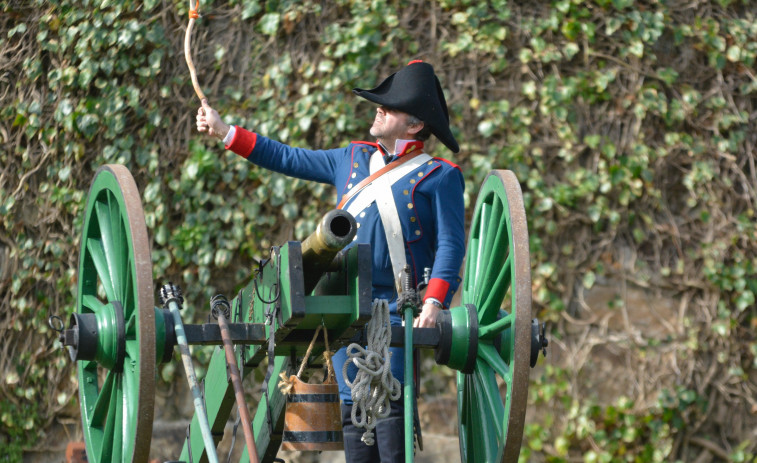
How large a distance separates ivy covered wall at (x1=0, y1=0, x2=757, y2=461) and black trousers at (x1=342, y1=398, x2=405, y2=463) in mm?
2074

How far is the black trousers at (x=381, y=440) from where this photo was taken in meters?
2.78

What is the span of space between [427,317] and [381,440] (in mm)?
359

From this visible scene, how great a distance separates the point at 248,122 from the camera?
16.2 ft

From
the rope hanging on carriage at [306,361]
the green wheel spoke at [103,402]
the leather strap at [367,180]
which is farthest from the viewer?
the leather strap at [367,180]

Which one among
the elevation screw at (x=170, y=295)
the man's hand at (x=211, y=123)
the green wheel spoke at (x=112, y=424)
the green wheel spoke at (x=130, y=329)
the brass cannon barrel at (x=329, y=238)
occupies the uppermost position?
the man's hand at (x=211, y=123)

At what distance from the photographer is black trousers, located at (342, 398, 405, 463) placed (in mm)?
2783

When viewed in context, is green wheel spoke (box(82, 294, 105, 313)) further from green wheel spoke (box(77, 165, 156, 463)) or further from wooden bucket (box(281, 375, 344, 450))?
wooden bucket (box(281, 375, 344, 450))

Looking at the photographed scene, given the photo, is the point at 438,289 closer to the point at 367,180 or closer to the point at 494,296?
the point at 494,296

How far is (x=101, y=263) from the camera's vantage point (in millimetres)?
2988

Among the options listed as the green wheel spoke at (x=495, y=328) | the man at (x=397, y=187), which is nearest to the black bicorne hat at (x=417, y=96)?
the man at (x=397, y=187)

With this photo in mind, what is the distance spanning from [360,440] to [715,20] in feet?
10.5

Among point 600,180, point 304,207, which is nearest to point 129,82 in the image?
point 304,207

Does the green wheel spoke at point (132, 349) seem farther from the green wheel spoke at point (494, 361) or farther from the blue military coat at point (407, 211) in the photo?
the green wheel spoke at point (494, 361)

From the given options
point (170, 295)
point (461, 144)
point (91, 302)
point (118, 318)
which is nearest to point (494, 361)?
point (170, 295)
